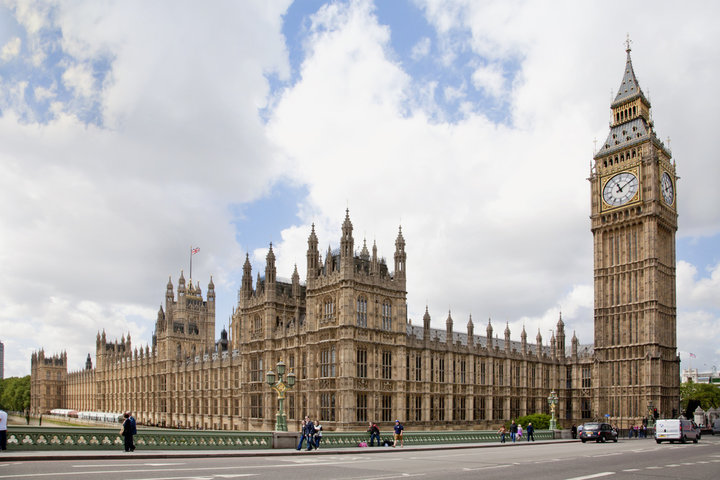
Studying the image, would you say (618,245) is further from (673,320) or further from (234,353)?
(234,353)

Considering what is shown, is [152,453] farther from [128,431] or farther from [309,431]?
[309,431]

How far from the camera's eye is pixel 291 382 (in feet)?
123

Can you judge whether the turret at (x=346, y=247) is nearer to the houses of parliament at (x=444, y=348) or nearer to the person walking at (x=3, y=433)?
the houses of parliament at (x=444, y=348)

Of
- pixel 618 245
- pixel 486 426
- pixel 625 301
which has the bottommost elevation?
pixel 486 426

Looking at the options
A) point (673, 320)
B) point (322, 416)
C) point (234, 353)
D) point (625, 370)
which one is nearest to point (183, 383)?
point (234, 353)

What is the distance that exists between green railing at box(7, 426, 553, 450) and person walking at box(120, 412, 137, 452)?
1586 millimetres

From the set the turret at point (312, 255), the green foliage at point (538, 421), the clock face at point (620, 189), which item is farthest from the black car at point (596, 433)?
the clock face at point (620, 189)

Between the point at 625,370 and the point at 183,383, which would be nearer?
the point at 625,370

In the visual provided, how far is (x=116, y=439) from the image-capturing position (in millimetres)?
31578

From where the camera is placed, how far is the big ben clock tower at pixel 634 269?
78875 mm

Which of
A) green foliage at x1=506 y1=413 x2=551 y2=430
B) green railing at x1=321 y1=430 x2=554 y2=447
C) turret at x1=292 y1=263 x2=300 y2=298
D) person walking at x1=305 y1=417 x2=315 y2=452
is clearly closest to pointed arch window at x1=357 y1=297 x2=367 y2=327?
turret at x1=292 y1=263 x2=300 y2=298

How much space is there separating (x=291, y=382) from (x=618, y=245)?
58.9 metres

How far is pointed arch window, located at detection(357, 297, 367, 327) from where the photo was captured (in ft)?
191

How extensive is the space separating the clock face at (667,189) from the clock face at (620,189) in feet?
11.1
